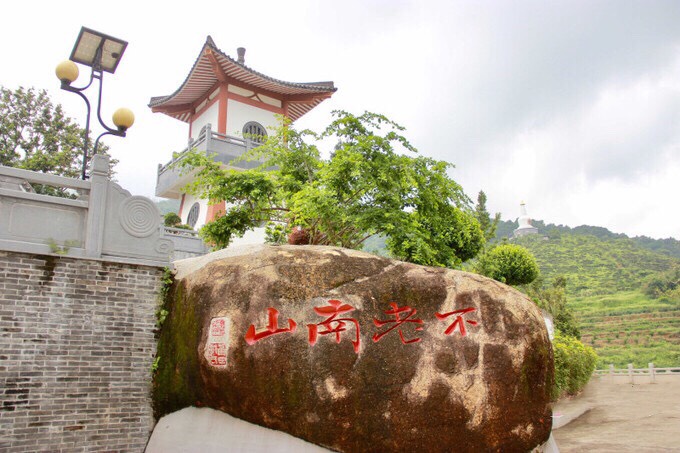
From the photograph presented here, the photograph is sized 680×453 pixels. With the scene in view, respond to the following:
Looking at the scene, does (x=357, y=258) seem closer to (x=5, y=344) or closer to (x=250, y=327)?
(x=250, y=327)

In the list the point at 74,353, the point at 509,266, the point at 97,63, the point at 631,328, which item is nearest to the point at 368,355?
the point at 74,353

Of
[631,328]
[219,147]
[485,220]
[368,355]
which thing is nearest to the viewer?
[368,355]

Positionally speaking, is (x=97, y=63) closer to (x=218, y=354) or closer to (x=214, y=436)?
(x=218, y=354)

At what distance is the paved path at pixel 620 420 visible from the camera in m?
7.51

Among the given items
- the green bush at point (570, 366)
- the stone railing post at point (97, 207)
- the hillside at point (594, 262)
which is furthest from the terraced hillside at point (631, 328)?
the stone railing post at point (97, 207)

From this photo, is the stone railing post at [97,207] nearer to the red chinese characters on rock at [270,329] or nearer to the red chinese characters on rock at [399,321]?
the red chinese characters on rock at [270,329]

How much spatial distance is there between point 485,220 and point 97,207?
48.6ft

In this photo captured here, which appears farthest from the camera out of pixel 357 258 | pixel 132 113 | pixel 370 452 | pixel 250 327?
pixel 132 113

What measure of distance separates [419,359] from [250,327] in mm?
1695

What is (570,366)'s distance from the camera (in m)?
12.5

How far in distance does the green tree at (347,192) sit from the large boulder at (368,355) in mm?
2040

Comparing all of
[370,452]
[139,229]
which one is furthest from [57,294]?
[370,452]

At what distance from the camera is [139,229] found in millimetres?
5949

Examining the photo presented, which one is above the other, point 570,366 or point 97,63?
point 97,63
